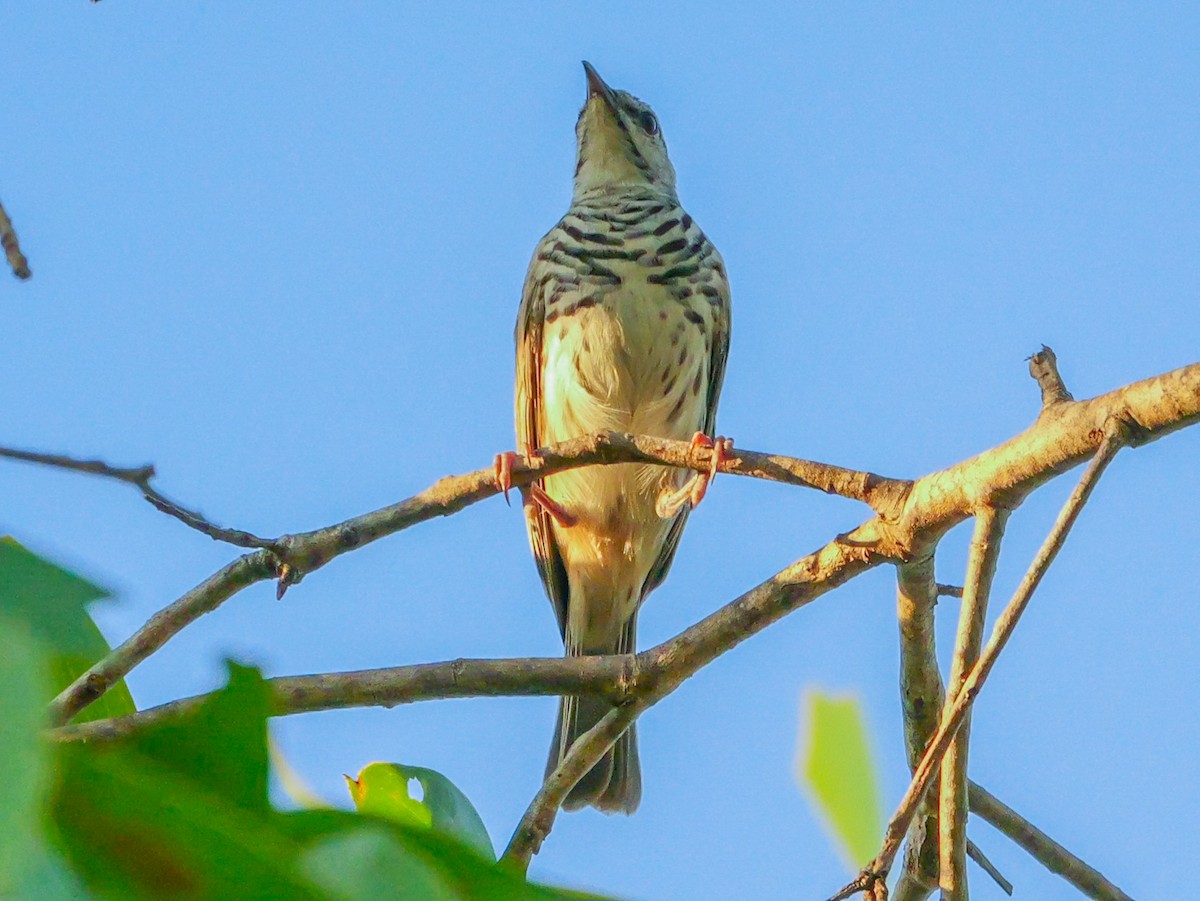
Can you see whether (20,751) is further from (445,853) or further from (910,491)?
(910,491)

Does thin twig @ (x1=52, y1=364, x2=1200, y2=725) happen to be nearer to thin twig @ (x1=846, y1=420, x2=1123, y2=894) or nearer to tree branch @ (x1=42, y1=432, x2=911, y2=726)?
tree branch @ (x1=42, y1=432, x2=911, y2=726)

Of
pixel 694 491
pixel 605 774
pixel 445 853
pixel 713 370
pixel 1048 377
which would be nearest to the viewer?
pixel 445 853

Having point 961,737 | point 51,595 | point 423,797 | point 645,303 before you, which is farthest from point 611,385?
point 51,595

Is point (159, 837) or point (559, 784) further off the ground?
point (559, 784)

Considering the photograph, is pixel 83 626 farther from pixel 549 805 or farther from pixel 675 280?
pixel 675 280

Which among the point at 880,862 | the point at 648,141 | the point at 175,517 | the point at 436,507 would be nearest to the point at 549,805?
the point at 436,507

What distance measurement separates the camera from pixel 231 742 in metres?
0.77

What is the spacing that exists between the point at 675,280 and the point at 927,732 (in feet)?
9.55

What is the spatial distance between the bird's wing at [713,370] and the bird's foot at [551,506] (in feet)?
1.47

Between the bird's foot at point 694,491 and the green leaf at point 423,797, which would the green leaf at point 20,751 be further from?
the bird's foot at point 694,491

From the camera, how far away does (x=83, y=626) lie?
893 mm

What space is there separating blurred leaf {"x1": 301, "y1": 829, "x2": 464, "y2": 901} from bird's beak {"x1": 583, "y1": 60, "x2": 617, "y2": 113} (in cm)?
648

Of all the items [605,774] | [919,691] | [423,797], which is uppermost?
[605,774]

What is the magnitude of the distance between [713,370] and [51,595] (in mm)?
5174
